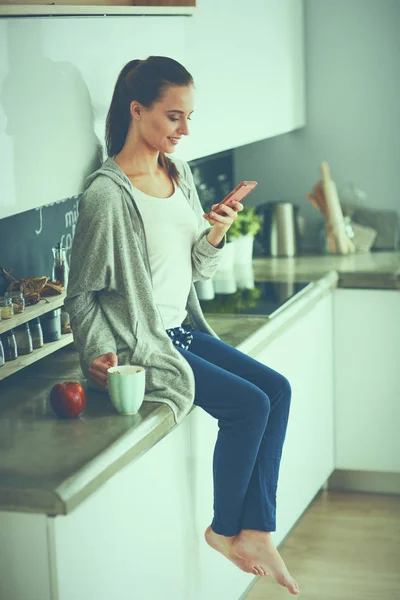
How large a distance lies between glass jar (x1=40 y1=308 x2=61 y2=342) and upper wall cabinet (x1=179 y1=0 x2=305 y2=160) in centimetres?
66

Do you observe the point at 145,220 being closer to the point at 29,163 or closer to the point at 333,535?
the point at 29,163

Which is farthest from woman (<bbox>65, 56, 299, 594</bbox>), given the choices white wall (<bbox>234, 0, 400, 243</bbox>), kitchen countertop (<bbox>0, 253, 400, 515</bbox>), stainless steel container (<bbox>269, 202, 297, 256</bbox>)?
white wall (<bbox>234, 0, 400, 243</bbox>)

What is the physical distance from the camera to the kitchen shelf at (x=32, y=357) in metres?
2.33

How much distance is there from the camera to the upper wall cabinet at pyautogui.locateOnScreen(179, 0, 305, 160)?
9.95 feet

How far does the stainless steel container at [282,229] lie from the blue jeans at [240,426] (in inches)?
63.7

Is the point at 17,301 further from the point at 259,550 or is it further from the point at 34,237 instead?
the point at 259,550

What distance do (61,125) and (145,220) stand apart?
0.29 m

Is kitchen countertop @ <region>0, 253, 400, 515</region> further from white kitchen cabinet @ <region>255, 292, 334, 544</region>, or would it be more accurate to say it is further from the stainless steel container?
the stainless steel container

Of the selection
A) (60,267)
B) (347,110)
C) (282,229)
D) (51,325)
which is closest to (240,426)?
(51,325)

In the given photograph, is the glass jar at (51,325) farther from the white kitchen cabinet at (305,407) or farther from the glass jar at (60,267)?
the white kitchen cabinet at (305,407)

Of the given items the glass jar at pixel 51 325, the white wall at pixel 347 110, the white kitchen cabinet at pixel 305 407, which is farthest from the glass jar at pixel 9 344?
the white wall at pixel 347 110

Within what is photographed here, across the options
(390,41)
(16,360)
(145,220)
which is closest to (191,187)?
(145,220)

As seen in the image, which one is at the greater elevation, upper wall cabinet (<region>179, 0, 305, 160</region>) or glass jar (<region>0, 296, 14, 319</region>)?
upper wall cabinet (<region>179, 0, 305, 160</region>)

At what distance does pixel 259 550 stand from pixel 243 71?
1.69 m
